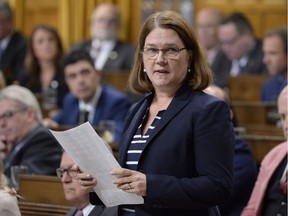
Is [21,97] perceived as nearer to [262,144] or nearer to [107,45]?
[262,144]

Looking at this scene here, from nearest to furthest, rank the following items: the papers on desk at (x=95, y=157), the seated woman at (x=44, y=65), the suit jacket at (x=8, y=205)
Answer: the papers on desk at (x=95, y=157)
the suit jacket at (x=8, y=205)
the seated woman at (x=44, y=65)

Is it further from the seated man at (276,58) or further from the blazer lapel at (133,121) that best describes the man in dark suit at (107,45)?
the blazer lapel at (133,121)

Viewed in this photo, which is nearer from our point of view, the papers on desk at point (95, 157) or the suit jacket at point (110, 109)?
the papers on desk at point (95, 157)

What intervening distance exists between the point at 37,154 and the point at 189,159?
224 cm

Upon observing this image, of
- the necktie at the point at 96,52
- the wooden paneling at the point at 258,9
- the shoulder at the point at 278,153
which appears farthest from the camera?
the wooden paneling at the point at 258,9

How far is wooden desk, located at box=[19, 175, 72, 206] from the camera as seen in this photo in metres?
4.14

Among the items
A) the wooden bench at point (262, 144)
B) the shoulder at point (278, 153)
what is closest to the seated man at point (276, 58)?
the wooden bench at point (262, 144)

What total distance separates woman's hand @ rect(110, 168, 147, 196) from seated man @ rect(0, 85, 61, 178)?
2199 millimetres

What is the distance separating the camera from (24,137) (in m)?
5.08

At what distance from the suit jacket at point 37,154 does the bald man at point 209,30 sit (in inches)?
146

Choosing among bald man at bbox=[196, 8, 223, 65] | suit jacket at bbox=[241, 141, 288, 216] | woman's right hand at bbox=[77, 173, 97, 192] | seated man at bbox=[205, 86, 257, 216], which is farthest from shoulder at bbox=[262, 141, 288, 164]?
bald man at bbox=[196, 8, 223, 65]

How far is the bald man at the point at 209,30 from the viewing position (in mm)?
8602

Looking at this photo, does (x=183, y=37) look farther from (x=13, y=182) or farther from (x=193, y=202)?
(x=13, y=182)

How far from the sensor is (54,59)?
796cm
